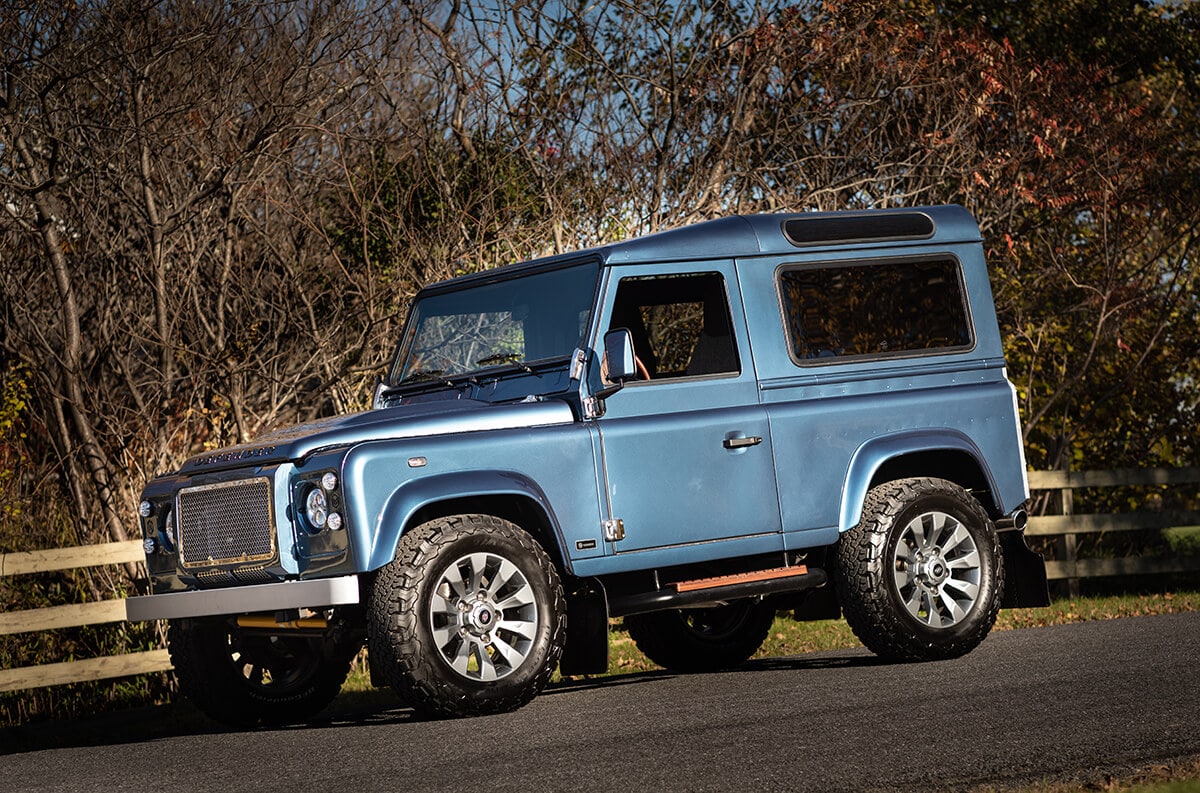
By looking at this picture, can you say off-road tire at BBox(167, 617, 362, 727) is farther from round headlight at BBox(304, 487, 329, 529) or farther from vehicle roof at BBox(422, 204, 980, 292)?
vehicle roof at BBox(422, 204, 980, 292)

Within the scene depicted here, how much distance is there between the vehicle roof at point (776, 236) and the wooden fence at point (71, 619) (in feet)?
9.24

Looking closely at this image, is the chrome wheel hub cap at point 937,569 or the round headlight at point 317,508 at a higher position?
the round headlight at point 317,508

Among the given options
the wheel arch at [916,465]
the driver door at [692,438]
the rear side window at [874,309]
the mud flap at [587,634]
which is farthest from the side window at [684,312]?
the mud flap at [587,634]

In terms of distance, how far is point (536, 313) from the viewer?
8.71 metres

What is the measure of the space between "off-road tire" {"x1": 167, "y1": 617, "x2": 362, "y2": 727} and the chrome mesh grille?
18.1 inches

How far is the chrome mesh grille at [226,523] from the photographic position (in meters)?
7.60

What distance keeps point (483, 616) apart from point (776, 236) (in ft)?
9.42

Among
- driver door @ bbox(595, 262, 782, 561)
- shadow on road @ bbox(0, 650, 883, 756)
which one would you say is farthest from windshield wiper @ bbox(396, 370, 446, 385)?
shadow on road @ bbox(0, 650, 883, 756)

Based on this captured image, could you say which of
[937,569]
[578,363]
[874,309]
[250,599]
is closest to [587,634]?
[578,363]

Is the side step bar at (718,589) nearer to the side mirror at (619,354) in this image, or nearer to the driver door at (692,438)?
the driver door at (692,438)

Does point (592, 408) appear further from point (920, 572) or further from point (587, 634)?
point (920, 572)

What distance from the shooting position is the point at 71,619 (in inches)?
392

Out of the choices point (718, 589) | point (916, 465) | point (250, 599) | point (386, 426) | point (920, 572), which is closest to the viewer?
point (250, 599)

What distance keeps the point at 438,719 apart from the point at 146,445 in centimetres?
507
